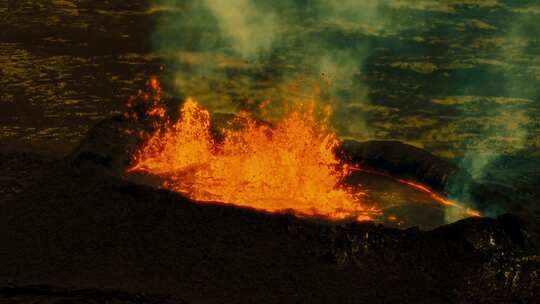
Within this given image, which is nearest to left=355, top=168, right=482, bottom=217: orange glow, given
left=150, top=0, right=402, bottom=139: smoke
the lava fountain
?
the lava fountain

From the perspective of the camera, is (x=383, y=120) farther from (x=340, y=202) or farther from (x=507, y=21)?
(x=507, y=21)

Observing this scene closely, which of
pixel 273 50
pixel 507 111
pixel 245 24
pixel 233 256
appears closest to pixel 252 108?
pixel 273 50

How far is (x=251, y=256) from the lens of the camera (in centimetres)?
482

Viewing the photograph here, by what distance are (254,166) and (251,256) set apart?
70.9 inches

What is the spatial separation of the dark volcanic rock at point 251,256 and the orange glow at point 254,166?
0.75 metres

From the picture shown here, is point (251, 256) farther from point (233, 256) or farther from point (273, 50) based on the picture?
point (273, 50)

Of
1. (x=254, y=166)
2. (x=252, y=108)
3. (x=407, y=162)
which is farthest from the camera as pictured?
(x=252, y=108)

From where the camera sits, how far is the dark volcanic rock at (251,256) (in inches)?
180

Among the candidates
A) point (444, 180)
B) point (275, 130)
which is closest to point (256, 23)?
point (275, 130)

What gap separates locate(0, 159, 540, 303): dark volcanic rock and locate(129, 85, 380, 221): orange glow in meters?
0.75

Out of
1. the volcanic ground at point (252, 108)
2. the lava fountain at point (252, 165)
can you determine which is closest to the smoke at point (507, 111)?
the volcanic ground at point (252, 108)

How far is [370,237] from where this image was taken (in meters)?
4.94

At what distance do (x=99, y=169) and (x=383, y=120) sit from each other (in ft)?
15.9

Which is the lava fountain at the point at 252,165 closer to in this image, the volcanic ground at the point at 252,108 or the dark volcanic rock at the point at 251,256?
the volcanic ground at the point at 252,108
